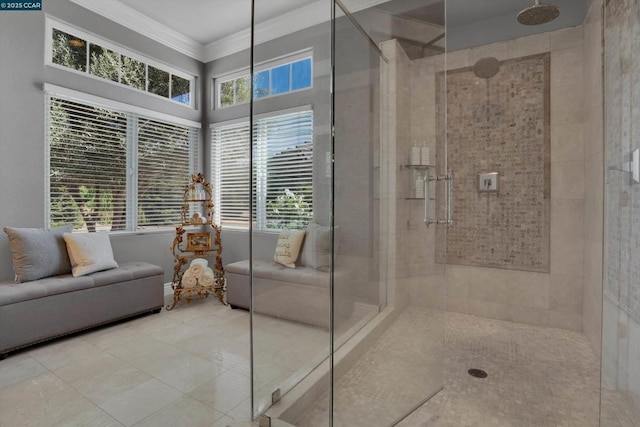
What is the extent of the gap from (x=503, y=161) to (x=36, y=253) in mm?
3944

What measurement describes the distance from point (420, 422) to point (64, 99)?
3794 millimetres

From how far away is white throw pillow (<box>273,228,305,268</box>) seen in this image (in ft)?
5.32

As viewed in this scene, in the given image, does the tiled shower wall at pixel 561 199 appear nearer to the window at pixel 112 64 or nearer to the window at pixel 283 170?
the window at pixel 283 170

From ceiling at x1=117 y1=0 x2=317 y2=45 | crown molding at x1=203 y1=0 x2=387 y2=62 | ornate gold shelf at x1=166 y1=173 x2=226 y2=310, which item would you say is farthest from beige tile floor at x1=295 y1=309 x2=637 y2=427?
ceiling at x1=117 y1=0 x2=317 y2=45

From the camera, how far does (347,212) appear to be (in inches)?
64.8

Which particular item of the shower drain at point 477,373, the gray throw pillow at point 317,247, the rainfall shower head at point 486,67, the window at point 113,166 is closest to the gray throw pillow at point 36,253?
the window at point 113,166

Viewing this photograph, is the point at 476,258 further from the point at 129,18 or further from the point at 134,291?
the point at 129,18

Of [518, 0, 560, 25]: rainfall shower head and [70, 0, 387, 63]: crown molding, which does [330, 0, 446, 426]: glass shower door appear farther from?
[518, 0, 560, 25]: rainfall shower head

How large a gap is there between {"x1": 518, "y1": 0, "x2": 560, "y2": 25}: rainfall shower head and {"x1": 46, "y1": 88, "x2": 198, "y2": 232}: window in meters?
3.68

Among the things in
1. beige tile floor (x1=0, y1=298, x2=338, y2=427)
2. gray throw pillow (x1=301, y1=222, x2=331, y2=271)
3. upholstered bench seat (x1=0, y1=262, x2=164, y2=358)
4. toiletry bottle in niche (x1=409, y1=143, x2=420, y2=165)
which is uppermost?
toiletry bottle in niche (x1=409, y1=143, x2=420, y2=165)

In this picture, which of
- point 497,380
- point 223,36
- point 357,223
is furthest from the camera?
point 223,36

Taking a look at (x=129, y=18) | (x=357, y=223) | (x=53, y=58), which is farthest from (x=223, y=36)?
(x=357, y=223)

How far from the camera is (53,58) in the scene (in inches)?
114

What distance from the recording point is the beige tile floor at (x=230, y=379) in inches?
60.7
